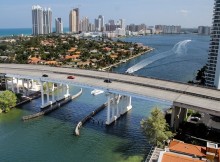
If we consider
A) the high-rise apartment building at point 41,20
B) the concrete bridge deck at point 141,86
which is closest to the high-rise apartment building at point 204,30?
the high-rise apartment building at point 41,20

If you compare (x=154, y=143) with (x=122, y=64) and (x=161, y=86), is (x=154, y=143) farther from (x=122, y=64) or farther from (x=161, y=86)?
(x=122, y=64)

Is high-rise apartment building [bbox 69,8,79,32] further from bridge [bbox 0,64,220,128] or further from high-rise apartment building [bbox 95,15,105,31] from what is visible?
bridge [bbox 0,64,220,128]

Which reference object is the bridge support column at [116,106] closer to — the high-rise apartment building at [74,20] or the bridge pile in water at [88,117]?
the bridge pile in water at [88,117]

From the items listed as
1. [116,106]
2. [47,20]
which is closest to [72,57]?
[116,106]

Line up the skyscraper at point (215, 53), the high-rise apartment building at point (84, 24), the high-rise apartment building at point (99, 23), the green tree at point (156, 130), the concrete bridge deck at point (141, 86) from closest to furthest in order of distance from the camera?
the green tree at point (156, 130) < the concrete bridge deck at point (141, 86) < the skyscraper at point (215, 53) < the high-rise apartment building at point (84, 24) < the high-rise apartment building at point (99, 23)

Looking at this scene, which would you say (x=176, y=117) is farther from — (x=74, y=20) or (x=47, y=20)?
(x=74, y=20)

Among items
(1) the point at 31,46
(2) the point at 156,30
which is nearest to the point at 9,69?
(1) the point at 31,46

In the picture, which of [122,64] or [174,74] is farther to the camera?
[122,64]
